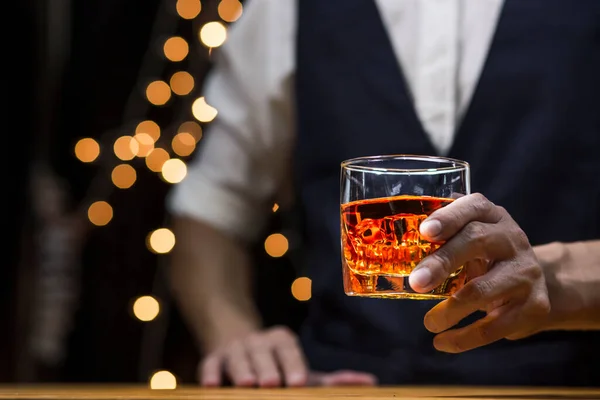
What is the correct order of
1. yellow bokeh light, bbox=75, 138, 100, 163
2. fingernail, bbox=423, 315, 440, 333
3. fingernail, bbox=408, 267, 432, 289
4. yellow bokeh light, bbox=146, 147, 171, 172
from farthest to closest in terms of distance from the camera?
yellow bokeh light, bbox=75, 138, 100, 163 → yellow bokeh light, bbox=146, 147, 171, 172 → fingernail, bbox=423, 315, 440, 333 → fingernail, bbox=408, 267, 432, 289

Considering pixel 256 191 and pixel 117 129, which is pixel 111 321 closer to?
pixel 117 129

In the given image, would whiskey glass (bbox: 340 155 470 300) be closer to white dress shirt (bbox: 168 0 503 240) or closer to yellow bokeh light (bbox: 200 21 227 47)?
white dress shirt (bbox: 168 0 503 240)

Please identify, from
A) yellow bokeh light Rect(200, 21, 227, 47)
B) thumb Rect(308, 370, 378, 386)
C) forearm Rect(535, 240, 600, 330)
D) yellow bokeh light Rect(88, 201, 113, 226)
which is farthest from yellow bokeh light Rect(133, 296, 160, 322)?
forearm Rect(535, 240, 600, 330)

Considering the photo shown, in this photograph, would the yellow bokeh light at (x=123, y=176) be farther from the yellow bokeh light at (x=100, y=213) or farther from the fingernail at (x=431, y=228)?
the fingernail at (x=431, y=228)

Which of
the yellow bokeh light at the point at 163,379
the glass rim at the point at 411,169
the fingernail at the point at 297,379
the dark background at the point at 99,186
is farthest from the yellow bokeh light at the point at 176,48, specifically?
the glass rim at the point at 411,169

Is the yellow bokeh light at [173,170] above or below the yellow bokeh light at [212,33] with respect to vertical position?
below

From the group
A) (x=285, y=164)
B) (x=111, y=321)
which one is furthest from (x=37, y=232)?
(x=285, y=164)
